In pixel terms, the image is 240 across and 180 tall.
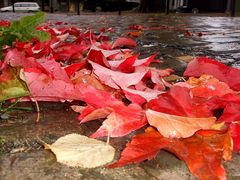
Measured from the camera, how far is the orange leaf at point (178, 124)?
1330 mm

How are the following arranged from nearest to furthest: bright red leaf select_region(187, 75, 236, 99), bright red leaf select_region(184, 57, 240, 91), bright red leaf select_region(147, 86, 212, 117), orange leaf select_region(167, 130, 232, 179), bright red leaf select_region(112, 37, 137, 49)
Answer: orange leaf select_region(167, 130, 232, 179), bright red leaf select_region(147, 86, 212, 117), bright red leaf select_region(187, 75, 236, 99), bright red leaf select_region(184, 57, 240, 91), bright red leaf select_region(112, 37, 137, 49)

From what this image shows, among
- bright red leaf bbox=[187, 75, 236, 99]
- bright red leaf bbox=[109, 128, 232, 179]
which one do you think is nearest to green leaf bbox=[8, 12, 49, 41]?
bright red leaf bbox=[187, 75, 236, 99]

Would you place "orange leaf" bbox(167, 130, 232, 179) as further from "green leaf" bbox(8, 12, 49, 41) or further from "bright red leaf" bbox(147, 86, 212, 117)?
"green leaf" bbox(8, 12, 49, 41)

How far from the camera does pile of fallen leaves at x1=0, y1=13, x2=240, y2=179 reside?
1.30 metres

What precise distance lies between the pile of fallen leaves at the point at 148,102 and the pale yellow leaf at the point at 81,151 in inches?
2.5

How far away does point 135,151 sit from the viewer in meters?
1.29

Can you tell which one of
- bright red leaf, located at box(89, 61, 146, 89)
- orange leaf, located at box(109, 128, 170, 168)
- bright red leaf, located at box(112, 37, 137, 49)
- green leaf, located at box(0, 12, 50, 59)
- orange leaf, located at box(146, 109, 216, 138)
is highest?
green leaf, located at box(0, 12, 50, 59)

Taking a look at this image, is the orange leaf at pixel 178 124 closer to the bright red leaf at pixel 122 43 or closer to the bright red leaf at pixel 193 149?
the bright red leaf at pixel 193 149

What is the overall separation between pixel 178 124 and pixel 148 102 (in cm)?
22

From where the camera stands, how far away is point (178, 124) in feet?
4.46

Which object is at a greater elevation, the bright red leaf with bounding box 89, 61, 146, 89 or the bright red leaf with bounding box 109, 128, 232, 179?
the bright red leaf with bounding box 89, 61, 146, 89

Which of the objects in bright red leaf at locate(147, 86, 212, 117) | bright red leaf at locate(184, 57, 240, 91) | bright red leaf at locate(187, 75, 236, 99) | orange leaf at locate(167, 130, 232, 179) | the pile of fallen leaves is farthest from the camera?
bright red leaf at locate(184, 57, 240, 91)

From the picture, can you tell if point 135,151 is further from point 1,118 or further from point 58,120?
point 1,118

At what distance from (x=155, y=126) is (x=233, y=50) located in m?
3.10
